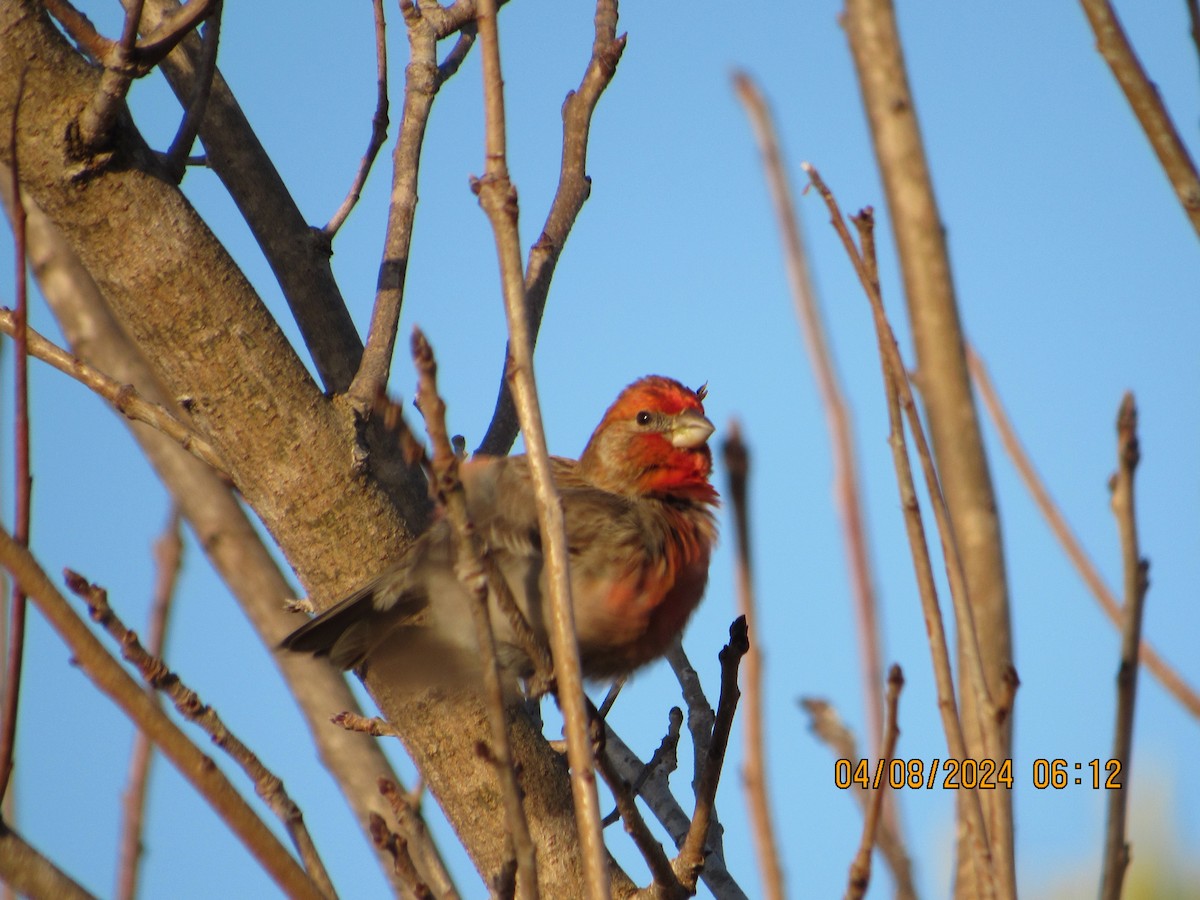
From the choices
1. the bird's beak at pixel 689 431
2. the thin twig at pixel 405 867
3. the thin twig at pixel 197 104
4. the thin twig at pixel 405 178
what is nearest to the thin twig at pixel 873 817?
the thin twig at pixel 405 867

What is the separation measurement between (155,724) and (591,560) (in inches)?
85.4

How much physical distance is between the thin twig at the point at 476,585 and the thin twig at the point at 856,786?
1.95 feet

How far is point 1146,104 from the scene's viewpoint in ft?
6.95

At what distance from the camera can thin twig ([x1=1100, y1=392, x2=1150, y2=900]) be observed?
184cm

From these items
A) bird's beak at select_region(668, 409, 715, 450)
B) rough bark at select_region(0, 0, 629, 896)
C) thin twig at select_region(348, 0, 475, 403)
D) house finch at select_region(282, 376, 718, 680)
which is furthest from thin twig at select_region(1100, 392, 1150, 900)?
bird's beak at select_region(668, 409, 715, 450)

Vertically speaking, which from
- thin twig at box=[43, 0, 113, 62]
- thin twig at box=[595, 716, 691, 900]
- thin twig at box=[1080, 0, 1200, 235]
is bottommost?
thin twig at box=[595, 716, 691, 900]

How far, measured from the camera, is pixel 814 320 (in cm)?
252

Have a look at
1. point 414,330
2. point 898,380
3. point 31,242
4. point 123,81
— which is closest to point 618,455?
point 31,242

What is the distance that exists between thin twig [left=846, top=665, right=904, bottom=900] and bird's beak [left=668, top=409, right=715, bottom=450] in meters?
2.97

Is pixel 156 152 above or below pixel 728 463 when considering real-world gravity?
above

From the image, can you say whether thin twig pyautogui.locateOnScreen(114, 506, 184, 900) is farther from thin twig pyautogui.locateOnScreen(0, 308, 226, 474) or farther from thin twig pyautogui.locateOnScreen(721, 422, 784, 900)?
thin twig pyautogui.locateOnScreen(721, 422, 784, 900)

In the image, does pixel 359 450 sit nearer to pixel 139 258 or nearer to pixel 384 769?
pixel 139 258

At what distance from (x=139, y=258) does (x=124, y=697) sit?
5.32 ft

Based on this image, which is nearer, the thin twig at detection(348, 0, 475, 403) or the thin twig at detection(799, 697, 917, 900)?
the thin twig at detection(799, 697, 917, 900)
